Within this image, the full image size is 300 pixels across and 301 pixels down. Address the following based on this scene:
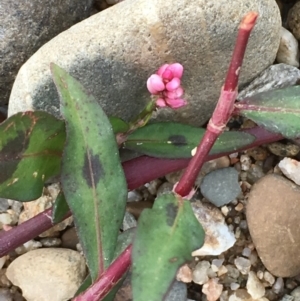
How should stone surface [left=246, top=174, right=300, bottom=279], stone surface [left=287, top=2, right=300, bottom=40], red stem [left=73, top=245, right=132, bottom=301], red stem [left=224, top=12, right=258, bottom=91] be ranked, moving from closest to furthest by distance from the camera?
1. red stem [left=224, top=12, right=258, bottom=91]
2. red stem [left=73, top=245, right=132, bottom=301]
3. stone surface [left=246, top=174, right=300, bottom=279]
4. stone surface [left=287, top=2, right=300, bottom=40]

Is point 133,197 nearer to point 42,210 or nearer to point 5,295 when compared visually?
point 42,210

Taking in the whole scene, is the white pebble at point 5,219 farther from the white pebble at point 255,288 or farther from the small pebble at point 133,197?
the white pebble at point 255,288

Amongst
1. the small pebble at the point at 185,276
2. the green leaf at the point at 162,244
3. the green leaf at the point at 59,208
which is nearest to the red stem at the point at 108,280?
the green leaf at the point at 162,244

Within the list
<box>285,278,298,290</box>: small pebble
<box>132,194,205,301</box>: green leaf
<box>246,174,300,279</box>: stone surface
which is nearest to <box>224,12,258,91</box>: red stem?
<box>132,194,205,301</box>: green leaf

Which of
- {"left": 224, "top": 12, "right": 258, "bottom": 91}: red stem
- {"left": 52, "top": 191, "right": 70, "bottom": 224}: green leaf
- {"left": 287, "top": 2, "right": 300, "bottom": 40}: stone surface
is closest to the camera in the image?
{"left": 224, "top": 12, "right": 258, "bottom": 91}: red stem

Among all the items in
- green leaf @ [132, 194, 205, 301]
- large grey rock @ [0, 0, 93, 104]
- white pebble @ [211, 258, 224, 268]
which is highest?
large grey rock @ [0, 0, 93, 104]

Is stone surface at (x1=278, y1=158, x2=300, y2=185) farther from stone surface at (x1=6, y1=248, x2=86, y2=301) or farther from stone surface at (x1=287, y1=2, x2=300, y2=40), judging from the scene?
stone surface at (x1=6, y1=248, x2=86, y2=301)
